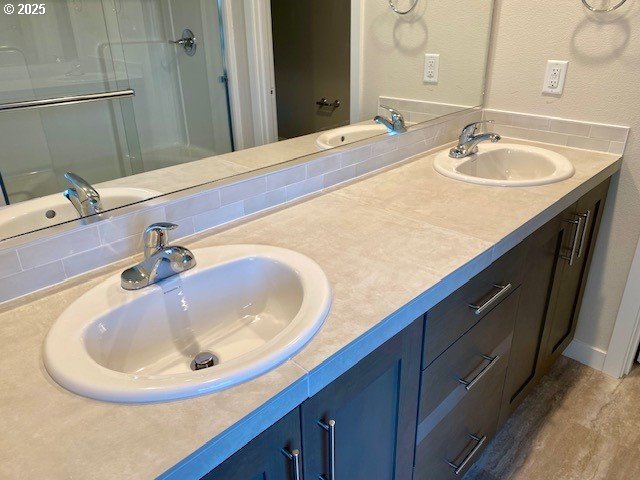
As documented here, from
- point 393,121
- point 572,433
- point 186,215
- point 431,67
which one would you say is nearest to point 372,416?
point 186,215

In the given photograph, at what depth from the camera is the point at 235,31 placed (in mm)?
1142

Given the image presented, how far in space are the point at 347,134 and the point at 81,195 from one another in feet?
2.60

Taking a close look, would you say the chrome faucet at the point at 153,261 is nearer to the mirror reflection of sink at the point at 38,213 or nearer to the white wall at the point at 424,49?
the mirror reflection of sink at the point at 38,213

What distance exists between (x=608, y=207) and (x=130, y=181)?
5.30 ft

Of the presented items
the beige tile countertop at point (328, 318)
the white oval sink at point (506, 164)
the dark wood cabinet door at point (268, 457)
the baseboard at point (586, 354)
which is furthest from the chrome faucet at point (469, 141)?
the dark wood cabinet door at point (268, 457)

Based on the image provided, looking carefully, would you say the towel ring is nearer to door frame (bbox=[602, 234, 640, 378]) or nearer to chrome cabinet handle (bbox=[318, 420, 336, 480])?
door frame (bbox=[602, 234, 640, 378])

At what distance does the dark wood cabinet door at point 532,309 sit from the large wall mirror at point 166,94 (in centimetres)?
59

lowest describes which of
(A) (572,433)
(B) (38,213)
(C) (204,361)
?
(A) (572,433)

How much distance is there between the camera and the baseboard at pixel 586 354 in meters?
1.97

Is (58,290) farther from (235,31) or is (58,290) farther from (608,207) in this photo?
(608,207)

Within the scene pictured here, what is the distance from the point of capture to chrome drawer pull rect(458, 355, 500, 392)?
3.95ft

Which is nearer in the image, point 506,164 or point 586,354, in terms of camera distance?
point 506,164

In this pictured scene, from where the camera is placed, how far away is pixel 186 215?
109 centimetres

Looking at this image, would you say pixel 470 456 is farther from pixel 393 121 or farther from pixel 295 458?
pixel 393 121
